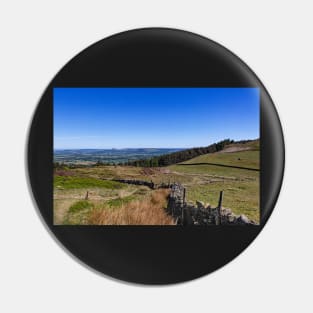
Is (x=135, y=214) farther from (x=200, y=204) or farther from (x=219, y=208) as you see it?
(x=219, y=208)

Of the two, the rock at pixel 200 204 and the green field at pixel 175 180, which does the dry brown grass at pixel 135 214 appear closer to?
the green field at pixel 175 180

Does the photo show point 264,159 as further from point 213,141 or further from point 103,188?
point 103,188

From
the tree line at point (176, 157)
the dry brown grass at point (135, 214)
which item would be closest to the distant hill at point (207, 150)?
the tree line at point (176, 157)

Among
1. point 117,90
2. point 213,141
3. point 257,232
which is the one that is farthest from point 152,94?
point 257,232

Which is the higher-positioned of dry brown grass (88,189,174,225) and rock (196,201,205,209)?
rock (196,201,205,209)

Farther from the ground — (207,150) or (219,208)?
(207,150)

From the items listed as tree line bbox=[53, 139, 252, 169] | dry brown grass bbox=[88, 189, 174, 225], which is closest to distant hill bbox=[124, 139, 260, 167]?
tree line bbox=[53, 139, 252, 169]

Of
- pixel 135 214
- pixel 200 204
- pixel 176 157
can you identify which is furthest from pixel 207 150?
pixel 135 214

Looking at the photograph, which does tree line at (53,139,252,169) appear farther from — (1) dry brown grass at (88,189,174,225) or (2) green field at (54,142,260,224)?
(1) dry brown grass at (88,189,174,225)
